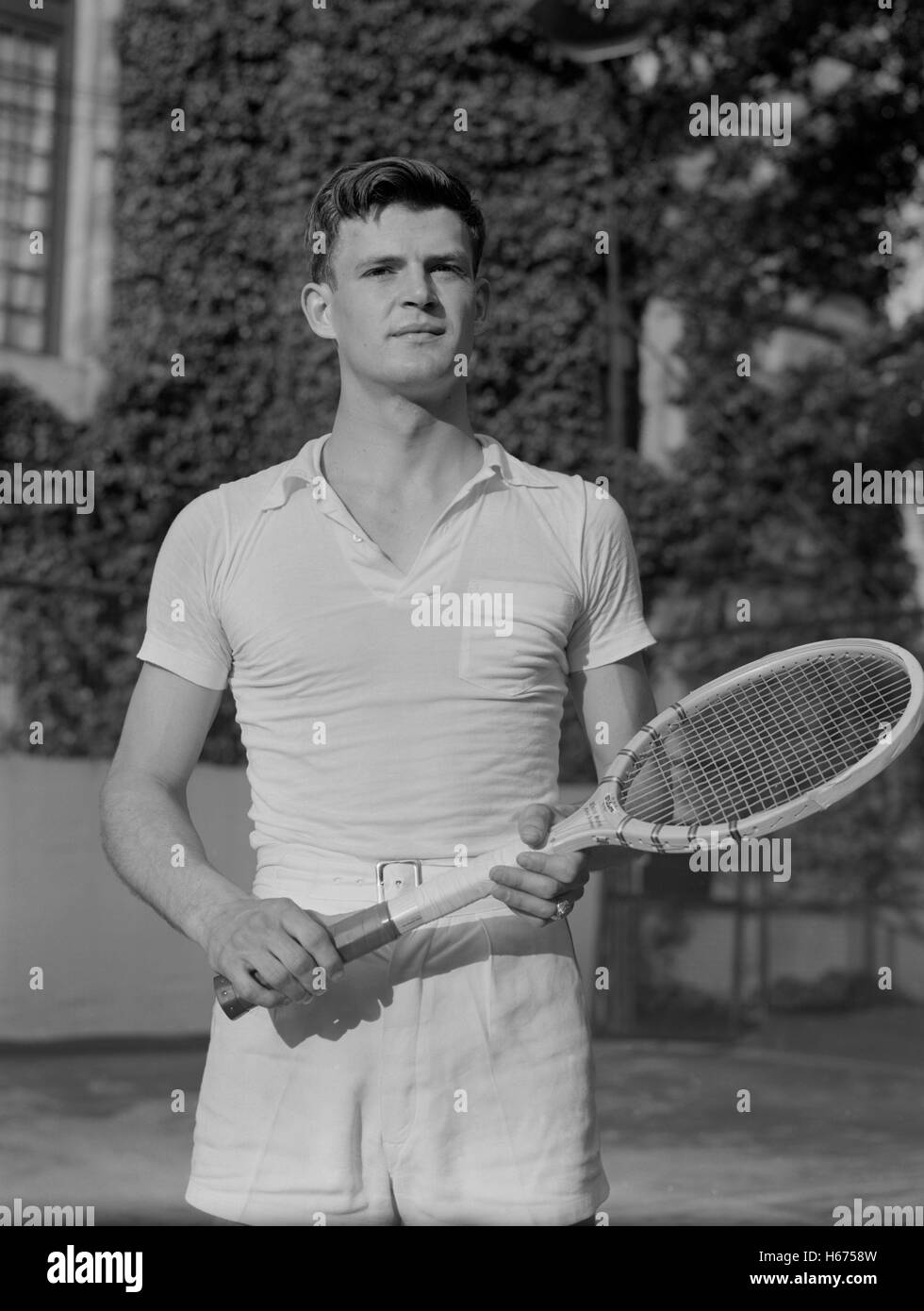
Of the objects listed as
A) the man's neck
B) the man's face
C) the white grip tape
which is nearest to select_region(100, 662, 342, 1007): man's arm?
the white grip tape

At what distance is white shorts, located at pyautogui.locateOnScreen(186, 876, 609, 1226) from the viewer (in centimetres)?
174

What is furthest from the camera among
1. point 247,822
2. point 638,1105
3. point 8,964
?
point 247,822

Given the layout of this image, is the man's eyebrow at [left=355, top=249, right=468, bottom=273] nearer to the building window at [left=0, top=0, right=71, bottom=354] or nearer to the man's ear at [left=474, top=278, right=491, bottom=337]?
the man's ear at [left=474, top=278, right=491, bottom=337]

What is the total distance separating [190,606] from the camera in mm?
1904

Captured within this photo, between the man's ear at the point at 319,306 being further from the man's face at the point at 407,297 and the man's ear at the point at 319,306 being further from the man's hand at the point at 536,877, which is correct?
the man's hand at the point at 536,877

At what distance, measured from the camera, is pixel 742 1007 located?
→ 732 centimetres

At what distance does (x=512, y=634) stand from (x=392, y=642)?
13 cm

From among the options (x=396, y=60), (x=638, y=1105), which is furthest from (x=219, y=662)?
(x=396, y=60)

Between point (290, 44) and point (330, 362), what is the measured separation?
5.41 feet

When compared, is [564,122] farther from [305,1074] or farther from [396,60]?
[305,1074]

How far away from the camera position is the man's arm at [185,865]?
166 centimetres

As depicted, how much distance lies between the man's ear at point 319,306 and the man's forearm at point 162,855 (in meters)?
0.59

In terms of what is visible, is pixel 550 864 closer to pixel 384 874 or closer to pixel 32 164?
pixel 384 874

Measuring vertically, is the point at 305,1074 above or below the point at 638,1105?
above
